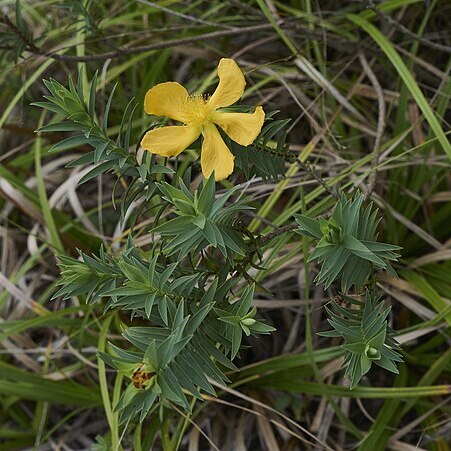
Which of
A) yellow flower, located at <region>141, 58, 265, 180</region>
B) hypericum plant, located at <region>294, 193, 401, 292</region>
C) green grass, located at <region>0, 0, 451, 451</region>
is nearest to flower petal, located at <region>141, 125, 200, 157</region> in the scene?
yellow flower, located at <region>141, 58, 265, 180</region>

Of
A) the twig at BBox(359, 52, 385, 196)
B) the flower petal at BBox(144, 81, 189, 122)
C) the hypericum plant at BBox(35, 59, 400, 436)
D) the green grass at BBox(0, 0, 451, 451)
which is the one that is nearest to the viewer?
the hypericum plant at BBox(35, 59, 400, 436)

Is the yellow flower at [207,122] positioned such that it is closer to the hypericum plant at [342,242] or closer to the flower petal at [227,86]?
the flower petal at [227,86]

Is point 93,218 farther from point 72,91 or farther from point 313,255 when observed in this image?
point 313,255

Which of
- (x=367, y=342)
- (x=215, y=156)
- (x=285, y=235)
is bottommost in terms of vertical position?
(x=285, y=235)

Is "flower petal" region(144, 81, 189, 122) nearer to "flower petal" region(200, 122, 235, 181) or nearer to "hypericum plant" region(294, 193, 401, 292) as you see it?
"flower petal" region(200, 122, 235, 181)

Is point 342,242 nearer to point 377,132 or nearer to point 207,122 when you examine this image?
point 207,122

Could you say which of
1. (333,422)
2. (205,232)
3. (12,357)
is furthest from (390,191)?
(12,357)

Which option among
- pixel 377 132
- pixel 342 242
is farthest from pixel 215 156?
pixel 377 132
